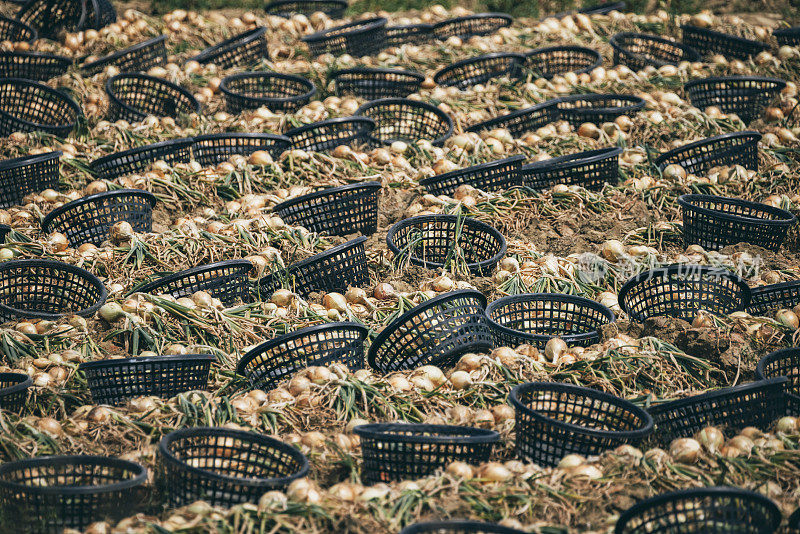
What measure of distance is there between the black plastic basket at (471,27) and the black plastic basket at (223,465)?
21.3 feet

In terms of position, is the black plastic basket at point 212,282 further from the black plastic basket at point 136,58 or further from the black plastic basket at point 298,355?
the black plastic basket at point 136,58

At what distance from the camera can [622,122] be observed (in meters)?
6.97

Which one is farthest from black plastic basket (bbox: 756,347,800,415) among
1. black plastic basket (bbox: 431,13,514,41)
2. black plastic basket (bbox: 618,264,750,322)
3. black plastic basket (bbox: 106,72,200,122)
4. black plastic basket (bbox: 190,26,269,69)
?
black plastic basket (bbox: 431,13,514,41)

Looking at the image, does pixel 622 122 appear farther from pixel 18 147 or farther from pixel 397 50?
pixel 18 147

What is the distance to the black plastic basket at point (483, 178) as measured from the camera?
5957 mm

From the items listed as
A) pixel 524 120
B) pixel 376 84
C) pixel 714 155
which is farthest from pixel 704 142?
pixel 376 84

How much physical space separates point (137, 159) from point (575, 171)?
9.25 ft

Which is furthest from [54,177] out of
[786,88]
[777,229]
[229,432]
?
[786,88]

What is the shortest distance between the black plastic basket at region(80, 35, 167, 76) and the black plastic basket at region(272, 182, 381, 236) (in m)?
3.06

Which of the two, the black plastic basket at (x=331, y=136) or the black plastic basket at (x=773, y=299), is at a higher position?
the black plastic basket at (x=331, y=136)

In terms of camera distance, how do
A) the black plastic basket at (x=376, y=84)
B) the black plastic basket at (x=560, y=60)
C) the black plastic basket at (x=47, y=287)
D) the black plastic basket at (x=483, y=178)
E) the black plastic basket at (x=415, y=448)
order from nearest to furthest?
the black plastic basket at (x=415, y=448) < the black plastic basket at (x=47, y=287) < the black plastic basket at (x=483, y=178) < the black plastic basket at (x=376, y=84) < the black plastic basket at (x=560, y=60)

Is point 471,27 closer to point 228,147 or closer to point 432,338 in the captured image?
point 228,147

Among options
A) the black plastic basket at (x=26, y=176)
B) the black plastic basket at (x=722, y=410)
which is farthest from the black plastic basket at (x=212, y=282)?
the black plastic basket at (x=722, y=410)

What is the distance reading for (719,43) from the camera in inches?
343
